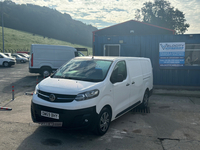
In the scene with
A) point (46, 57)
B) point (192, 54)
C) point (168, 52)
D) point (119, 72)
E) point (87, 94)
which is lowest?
point (87, 94)

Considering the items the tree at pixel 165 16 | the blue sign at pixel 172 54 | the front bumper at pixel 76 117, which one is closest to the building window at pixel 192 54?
the blue sign at pixel 172 54

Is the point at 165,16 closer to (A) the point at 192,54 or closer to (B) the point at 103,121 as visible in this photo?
(A) the point at 192,54

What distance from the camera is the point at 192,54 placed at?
1141 cm

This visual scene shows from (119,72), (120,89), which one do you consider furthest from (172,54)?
(120,89)

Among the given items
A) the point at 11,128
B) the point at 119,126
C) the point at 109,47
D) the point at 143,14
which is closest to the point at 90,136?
the point at 119,126

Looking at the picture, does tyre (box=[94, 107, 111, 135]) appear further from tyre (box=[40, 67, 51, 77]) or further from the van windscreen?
tyre (box=[40, 67, 51, 77])

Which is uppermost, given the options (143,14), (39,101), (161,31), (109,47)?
(143,14)

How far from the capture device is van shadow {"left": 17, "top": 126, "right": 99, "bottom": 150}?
4061 millimetres

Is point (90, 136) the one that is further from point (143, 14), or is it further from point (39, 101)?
point (143, 14)

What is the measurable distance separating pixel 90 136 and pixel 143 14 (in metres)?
59.6

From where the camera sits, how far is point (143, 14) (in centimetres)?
5950

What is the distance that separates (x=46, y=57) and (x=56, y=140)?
11.7 m

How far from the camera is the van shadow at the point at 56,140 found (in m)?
4.06

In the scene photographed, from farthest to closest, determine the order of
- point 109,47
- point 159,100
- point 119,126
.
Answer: point 109,47 → point 159,100 → point 119,126
